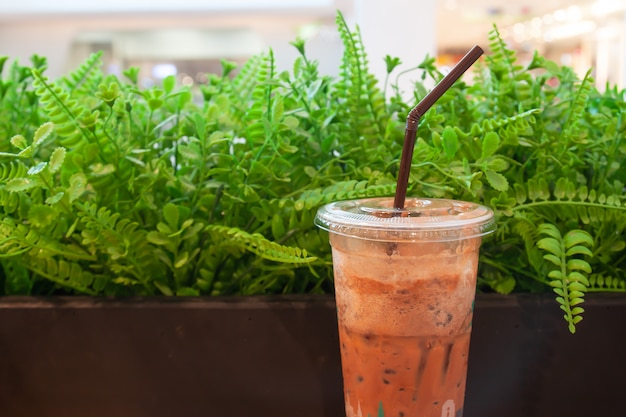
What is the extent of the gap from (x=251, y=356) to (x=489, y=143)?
0.33m

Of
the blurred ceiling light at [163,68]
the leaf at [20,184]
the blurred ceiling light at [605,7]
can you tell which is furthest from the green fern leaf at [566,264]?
the blurred ceiling light at [605,7]

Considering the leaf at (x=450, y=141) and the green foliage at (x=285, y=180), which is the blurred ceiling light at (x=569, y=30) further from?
the leaf at (x=450, y=141)

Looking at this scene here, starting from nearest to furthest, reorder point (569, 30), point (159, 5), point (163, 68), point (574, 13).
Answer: point (159, 5) → point (163, 68) → point (574, 13) → point (569, 30)

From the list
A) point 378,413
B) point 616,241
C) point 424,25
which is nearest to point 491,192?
point 616,241

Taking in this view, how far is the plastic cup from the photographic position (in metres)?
0.47

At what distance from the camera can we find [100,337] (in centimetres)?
63

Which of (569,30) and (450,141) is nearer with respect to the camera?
(450,141)

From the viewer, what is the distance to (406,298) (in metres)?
0.47

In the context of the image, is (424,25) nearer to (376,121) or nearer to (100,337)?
(376,121)

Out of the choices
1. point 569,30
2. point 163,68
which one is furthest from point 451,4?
point 163,68

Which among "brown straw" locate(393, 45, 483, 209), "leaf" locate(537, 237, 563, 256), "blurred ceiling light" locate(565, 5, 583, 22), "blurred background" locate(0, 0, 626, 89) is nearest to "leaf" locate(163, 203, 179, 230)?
"brown straw" locate(393, 45, 483, 209)

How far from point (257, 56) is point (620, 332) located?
55cm

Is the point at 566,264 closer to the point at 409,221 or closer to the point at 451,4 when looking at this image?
the point at 409,221

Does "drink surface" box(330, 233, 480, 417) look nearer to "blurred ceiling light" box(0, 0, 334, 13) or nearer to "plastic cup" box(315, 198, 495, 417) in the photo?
"plastic cup" box(315, 198, 495, 417)
